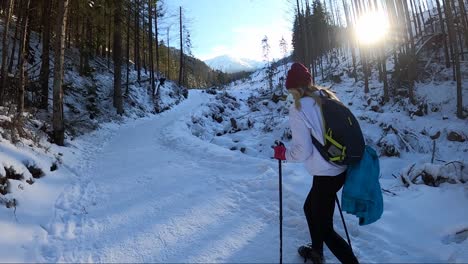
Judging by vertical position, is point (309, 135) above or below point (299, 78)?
below

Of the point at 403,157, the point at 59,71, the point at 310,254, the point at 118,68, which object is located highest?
the point at 118,68

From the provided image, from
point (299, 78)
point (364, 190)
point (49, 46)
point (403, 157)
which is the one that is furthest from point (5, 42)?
point (403, 157)

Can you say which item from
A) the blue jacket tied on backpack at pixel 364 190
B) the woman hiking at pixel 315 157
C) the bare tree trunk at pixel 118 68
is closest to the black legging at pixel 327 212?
the woman hiking at pixel 315 157

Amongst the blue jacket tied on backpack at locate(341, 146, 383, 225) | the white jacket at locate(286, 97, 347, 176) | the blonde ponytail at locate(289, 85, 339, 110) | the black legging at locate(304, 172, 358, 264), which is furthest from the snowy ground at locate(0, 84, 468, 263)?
the blonde ponytail at locate(289, 85, 339, 110)

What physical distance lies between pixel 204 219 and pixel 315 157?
8.06ft

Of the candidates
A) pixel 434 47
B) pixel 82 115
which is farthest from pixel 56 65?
pixel 434 47

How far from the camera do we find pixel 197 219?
501 cm

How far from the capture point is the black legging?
3213 millimetres

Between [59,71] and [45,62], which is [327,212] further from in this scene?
[45,62]

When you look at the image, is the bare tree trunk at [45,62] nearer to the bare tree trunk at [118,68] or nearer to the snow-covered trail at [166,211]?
the snow-covered trail at [166,211]

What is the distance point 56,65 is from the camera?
900 centimetres

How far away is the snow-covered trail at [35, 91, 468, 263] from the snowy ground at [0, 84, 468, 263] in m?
0.01

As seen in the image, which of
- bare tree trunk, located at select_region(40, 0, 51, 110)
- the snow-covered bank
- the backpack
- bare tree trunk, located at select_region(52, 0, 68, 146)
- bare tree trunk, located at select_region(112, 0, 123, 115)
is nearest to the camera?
the backpack

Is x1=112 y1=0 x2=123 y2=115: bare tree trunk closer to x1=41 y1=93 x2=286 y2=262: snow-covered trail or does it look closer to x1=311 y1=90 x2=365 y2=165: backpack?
x1=41 y1=93 x2=286 y2=262: snow-covered trail
